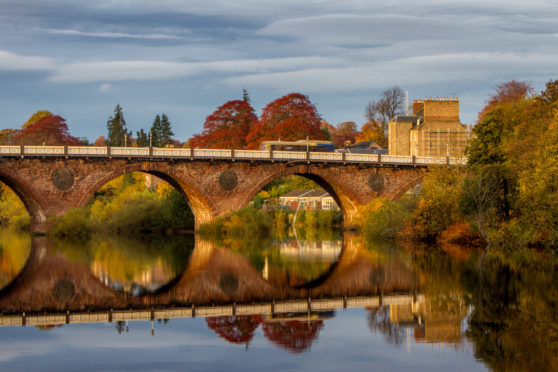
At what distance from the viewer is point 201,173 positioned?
51.8 meters

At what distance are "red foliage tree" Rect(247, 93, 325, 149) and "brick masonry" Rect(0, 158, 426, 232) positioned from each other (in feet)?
64.3

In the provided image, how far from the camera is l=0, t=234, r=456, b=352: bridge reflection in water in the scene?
16.5m

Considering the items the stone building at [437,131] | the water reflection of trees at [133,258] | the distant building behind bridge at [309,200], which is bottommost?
the water reflection of trees at [133,258]

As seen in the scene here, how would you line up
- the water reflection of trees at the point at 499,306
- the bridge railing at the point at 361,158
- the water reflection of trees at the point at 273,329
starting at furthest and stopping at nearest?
the bridge railing at the point at 361,158 → the water reflection of trees at the point at 273,329 → the water reflection of trees at the point at 499,306

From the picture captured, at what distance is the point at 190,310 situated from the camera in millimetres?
18078

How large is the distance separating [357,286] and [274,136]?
54.3 metres

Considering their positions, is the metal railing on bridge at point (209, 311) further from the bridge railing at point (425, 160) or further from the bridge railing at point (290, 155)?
the bridge railing at point (425, 160)

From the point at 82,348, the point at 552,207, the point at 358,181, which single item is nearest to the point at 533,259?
the point at 552,207

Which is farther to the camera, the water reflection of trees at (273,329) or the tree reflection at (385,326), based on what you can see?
the tree reflection at (385,326)

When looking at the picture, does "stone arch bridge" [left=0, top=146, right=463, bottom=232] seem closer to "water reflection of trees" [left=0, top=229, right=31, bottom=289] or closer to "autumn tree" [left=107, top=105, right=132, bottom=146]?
"water reflection of trees" [left=0, top=229, right=31, bottom=289]

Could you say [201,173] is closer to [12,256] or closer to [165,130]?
[12,256]

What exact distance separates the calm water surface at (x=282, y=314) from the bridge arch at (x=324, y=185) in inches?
905

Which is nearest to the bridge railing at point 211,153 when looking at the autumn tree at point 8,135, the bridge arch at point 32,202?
the bridge arch at point 32,202

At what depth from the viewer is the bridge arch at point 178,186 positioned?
49.6 metres
